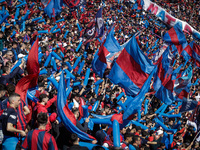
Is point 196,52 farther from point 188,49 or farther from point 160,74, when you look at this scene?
point 160,74

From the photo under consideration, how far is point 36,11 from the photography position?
10781mm

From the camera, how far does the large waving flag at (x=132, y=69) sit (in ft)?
16.5

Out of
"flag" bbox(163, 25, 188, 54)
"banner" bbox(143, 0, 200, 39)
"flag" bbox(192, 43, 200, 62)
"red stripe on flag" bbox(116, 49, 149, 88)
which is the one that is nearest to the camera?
"red stripe on flag" bbox(116, 49, 149, 88)

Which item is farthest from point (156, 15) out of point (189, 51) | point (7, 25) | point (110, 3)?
point (7, 25)

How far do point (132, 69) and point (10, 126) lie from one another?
11.4 ft

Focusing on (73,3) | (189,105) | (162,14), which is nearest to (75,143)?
(189,105)

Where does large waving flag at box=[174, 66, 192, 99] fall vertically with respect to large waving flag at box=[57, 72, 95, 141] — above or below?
below

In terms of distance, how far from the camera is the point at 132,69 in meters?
5.19

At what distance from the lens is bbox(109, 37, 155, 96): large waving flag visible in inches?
198

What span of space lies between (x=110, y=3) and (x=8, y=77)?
17.1 metres

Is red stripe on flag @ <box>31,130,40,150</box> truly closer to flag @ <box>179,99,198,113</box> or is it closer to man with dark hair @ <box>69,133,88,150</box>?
man with dark hair @ <box>69,133,88,150</box>

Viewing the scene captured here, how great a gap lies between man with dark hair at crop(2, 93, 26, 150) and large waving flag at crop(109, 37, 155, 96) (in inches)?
124

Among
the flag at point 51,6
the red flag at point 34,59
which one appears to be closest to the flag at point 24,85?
the red flag at point 34,59

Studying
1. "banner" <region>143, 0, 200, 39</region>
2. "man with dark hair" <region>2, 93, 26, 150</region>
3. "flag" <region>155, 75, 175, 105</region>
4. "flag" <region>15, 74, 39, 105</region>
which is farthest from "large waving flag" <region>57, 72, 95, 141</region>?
"banner" <region>143, 0, 200, 39</region>
